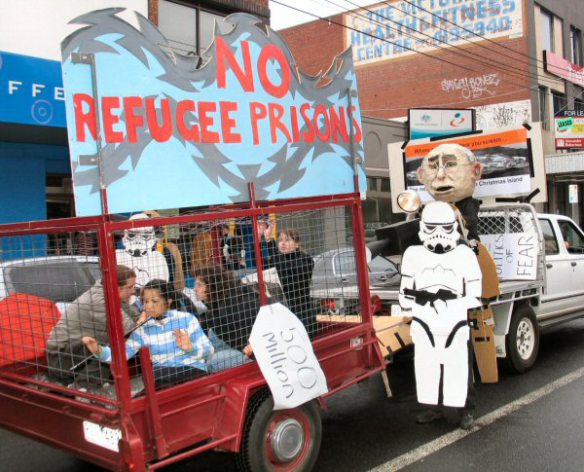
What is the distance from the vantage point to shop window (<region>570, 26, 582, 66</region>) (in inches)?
1088

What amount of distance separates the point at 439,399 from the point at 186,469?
2.06 m

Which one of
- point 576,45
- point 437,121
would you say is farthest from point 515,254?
point 576,45

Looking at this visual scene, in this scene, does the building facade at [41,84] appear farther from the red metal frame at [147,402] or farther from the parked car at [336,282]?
the parked car at [336,282]

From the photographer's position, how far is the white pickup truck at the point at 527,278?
6215 millimetres

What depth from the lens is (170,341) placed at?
142 inches

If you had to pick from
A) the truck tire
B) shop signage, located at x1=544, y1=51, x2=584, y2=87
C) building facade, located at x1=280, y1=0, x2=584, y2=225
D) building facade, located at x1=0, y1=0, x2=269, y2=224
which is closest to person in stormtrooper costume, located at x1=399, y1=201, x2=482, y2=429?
the truck tire

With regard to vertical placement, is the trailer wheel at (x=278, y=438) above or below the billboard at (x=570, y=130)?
below

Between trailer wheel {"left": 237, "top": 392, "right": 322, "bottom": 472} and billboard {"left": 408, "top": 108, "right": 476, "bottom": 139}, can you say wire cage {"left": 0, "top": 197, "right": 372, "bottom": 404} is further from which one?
billboard {"left": 408, "top": 108, "right": 476, "bottom": 139}

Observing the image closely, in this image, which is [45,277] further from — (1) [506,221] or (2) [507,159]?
(2) [507,159]

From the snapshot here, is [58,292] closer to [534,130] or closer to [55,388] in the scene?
[55,388]

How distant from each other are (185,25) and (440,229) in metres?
8.58

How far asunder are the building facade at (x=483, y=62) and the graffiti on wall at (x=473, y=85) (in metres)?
0.04

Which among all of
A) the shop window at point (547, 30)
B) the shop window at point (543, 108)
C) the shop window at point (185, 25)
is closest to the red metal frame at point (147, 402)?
the shop window at point (185, 25)

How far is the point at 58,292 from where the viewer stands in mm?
4148
